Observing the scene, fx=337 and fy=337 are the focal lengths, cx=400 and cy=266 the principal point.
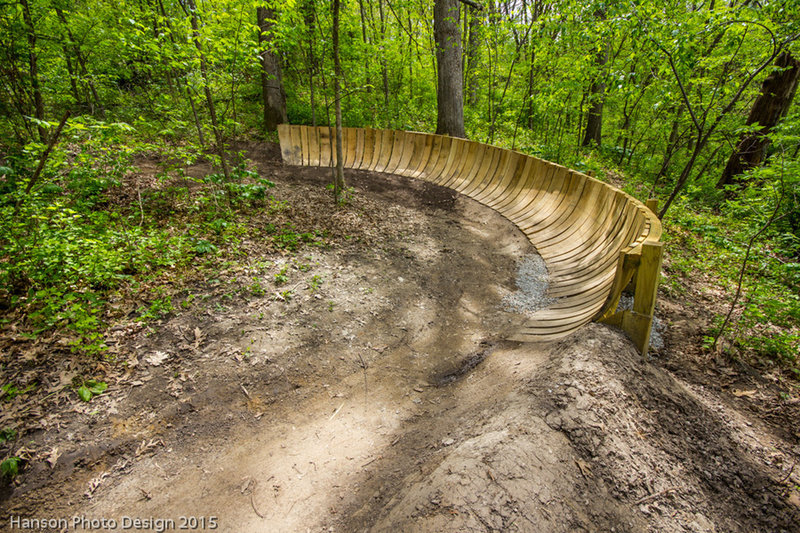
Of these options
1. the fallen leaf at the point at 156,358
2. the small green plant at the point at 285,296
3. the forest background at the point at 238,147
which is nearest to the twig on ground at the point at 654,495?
the forest background at the point at 238,147

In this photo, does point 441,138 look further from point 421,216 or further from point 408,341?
point 408,341

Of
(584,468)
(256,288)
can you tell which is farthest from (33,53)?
(584,468)

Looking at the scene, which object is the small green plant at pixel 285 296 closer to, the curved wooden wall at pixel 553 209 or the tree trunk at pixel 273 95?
the curved wooden wall at pixel 553 209

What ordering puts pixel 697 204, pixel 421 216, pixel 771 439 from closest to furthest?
pixel 771 439, pixel 421 216, pixel 697 204

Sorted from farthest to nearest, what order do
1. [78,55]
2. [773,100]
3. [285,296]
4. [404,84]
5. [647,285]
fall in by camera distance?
1. [404,84]
2. [78,55]
3. [773,100]
4. [285,296]
5. [647,285]

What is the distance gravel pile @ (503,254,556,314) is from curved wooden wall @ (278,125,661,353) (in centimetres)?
12

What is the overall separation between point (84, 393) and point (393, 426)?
2.64 meters

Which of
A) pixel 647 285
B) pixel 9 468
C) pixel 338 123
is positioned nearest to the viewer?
pixel 9 468

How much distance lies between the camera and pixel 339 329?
13.2ft

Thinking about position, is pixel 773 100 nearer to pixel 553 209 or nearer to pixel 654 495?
pixel 553 209

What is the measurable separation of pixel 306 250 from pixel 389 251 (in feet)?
4.38

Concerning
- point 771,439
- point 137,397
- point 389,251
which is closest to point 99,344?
point 137,397

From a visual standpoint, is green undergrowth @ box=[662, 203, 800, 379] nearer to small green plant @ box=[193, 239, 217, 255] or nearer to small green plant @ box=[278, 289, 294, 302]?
small green plant @ box=[278, 289, 294, 302]

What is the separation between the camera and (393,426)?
294cm
